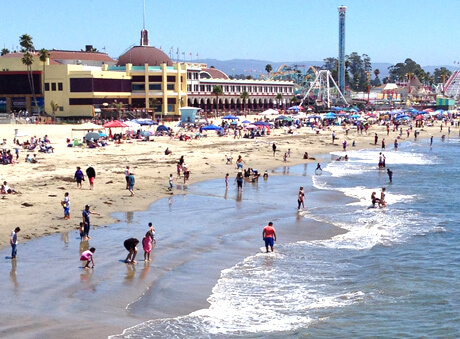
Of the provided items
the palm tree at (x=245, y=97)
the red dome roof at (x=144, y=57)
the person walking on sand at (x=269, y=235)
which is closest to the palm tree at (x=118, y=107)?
the red dome roof at (x=144, y=57)

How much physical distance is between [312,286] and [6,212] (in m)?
11.1

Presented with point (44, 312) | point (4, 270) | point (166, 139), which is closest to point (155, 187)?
point (4, 270)

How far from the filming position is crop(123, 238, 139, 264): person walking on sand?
54.1ft

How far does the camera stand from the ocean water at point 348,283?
1263cm

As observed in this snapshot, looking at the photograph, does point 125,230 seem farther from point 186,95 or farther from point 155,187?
point 186,95

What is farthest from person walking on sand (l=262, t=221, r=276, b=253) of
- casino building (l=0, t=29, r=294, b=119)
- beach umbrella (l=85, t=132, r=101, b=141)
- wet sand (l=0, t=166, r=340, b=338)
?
casino building (l=0, t=29, r=294, b=119)

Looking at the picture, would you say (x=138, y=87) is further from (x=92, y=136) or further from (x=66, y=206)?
(x=66, y=206)

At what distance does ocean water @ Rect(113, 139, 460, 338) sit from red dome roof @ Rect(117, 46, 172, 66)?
57.8 meters

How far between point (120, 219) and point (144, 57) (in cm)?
6355

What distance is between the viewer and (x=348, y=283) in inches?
618

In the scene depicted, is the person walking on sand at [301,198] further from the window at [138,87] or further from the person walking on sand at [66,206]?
the window at [138,87]

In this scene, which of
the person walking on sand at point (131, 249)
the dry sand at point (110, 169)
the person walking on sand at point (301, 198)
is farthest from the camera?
the person walking on sand at point (301, 198)

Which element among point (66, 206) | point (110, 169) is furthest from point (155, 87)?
point (66, 206)

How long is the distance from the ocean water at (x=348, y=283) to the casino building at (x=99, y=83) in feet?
165
